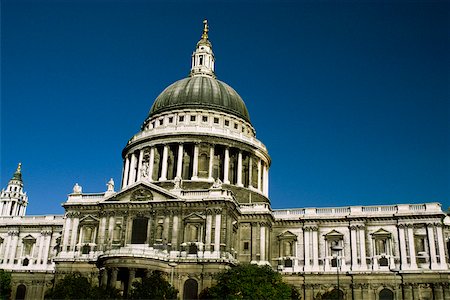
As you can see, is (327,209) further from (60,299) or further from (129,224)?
(60,299)

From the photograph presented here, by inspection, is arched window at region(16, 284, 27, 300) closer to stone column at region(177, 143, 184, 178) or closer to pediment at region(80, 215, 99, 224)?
pediment at region(80, 215, 99, 224)

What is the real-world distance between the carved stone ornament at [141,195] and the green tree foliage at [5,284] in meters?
22.8

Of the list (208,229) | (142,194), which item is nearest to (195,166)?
(142,194)

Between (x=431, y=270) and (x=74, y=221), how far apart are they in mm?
42316

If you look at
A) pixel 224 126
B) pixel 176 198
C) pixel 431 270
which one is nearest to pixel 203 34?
pixel 224 126

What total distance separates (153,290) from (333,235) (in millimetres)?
26325

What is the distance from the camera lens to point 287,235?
64000mm

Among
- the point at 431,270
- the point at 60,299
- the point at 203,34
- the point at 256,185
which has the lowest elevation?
the point at 60,299

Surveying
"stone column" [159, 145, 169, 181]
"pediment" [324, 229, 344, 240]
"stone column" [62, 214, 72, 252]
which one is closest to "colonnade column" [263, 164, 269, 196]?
"stone column" [159, 145, 169, 181]

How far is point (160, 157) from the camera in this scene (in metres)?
73.3

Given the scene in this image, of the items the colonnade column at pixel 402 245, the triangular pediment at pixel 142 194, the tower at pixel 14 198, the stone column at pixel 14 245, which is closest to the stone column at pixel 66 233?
the triangular pediment at pixel 142 194

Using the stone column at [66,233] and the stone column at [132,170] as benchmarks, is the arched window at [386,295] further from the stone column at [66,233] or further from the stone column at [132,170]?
the stone column at [66,233]

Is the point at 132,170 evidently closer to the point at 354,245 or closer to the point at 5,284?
the point at 5,284

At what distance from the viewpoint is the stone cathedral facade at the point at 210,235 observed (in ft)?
183
